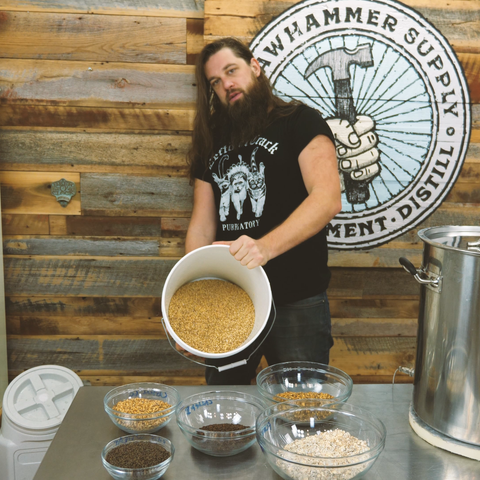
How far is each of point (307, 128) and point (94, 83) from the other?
110cm

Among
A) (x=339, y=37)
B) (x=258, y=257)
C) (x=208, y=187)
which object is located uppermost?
(x=339, y=37)

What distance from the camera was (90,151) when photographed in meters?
2.32

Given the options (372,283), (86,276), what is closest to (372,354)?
(372,283)

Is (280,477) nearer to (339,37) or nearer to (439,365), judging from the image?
(439,365)

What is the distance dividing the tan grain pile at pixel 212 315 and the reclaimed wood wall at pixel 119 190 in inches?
39.9

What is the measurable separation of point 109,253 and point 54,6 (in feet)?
3.79

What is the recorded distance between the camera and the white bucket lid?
1.89 meters

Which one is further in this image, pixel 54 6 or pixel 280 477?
pixel 54 6

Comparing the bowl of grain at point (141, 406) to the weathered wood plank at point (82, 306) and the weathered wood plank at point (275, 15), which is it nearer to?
the weathered wood plank at point (82, 306)

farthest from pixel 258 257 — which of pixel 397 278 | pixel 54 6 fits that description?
pixel 54 6

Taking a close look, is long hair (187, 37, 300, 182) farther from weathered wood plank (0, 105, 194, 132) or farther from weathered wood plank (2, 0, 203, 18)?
weathered wood plank (2, 0, 203, 18)

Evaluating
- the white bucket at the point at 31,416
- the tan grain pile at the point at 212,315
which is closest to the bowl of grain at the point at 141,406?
the tan grain pile at the point at 212,315

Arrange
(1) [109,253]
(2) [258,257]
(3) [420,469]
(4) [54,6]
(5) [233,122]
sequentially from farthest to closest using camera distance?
1. (1) [109,253]
2. (4) [54,6]
3. (5) [233,122]
4. (2) [258,257]
5. (3) [420,469]

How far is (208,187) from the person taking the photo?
201 cm
